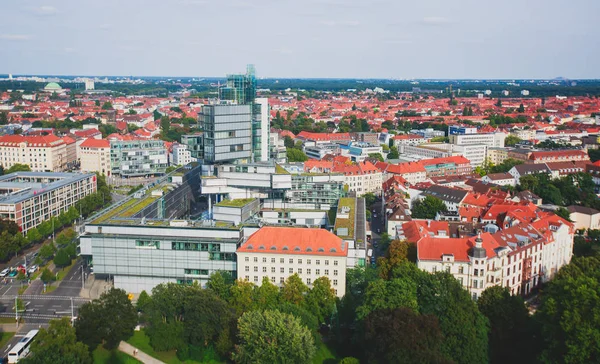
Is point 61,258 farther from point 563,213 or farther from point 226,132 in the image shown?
point 563,213

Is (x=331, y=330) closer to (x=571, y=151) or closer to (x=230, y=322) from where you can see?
(x=230, y=322)

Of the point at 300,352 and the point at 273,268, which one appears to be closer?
the point at 300,352

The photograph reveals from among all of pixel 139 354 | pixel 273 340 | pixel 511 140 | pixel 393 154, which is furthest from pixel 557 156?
pixel 139 354

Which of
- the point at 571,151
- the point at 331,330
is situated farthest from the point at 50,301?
the point at 571,151

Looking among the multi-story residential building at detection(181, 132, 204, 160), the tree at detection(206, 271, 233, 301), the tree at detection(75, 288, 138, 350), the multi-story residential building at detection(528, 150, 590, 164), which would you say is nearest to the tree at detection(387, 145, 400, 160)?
the multi-story residential building at detection(528, 150, 590, 164)

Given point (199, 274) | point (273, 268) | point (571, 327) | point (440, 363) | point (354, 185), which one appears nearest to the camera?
point (440, 363)

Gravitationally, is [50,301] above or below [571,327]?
below
